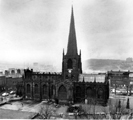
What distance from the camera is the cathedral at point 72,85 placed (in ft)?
146

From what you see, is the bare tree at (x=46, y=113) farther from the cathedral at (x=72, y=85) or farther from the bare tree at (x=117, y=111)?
the bare tree at (x=117, y=111)

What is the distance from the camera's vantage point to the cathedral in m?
44.4

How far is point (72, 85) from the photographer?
1768 inches

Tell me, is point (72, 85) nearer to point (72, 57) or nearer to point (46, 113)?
point (72, 57)

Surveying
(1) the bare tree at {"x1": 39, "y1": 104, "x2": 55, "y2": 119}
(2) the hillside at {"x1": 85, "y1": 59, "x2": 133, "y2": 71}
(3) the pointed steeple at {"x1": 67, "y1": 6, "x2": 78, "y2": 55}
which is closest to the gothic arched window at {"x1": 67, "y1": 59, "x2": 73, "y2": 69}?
(3) the pointed steeple at {"x1": 67, "y1": 6, "x2": 78, "y2": 55}

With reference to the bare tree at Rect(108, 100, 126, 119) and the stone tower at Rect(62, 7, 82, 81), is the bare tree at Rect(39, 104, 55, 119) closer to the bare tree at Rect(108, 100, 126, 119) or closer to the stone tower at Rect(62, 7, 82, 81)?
the bare tree at Rect(108, 100, 126, 119)

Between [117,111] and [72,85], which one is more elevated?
[72,85]

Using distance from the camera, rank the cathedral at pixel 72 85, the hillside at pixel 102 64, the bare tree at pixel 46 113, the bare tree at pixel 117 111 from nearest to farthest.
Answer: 1. the bare tree at pixel 117 111
2. the bare tree at pixel 46 113
3. the cathedral at pixel 72 85
4. the hillside at pixel 102 64

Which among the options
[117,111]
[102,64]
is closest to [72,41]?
[117,111]

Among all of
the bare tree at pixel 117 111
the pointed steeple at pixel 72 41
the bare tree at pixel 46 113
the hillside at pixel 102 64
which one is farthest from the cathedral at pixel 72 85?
the hillside at pixel 102 64

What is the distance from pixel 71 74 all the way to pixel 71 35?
13824mm

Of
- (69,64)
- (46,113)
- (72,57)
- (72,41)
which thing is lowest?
(46,113)

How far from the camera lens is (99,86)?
44.1 meters

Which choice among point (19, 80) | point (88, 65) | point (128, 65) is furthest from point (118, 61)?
point (19, 80)
